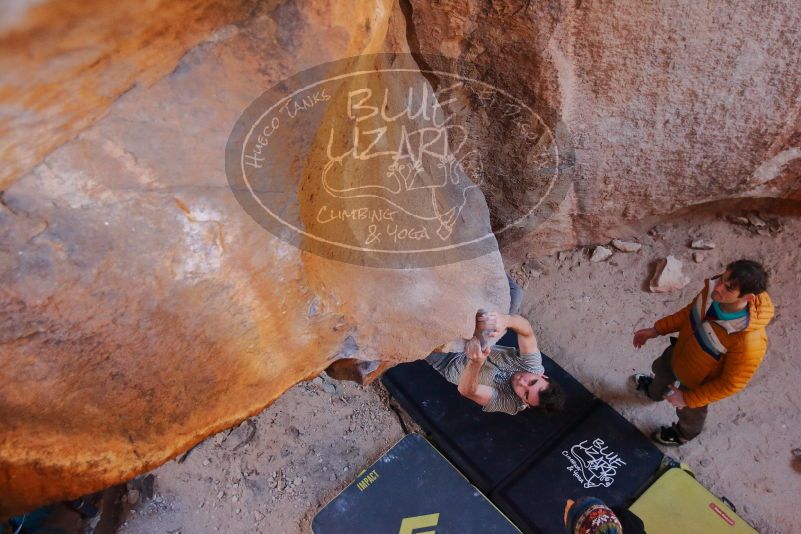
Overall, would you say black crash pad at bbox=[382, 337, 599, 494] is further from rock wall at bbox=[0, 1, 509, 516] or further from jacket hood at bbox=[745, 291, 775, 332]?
rock wall at bbox=[0, 1, 509, 516]

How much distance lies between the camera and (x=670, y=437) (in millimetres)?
2662

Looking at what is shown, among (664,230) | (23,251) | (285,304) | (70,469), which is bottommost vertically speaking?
(664,230)

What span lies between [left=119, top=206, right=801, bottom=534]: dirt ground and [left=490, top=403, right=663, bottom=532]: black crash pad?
0.16 meters

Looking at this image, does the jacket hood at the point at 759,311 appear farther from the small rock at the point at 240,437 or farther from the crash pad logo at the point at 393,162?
the small rock at the point at 240,437

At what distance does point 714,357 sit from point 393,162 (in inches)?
55.8

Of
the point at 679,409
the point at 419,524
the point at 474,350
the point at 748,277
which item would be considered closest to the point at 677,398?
the point at 679,409

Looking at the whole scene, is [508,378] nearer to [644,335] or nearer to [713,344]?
[644,335]

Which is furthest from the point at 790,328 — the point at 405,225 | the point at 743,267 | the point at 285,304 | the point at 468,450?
the point at 285,304

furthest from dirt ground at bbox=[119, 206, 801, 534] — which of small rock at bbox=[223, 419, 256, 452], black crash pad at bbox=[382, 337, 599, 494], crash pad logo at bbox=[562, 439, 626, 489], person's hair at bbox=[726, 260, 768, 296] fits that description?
person's hair at bbox=[726, 260, 768, 296]

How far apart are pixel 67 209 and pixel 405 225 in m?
1.09

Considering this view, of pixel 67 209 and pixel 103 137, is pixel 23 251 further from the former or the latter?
pixel 103 137

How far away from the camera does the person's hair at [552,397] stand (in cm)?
261

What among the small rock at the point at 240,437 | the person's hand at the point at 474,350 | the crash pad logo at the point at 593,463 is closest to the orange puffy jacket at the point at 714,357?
the crash pad logo at the point at 593,463

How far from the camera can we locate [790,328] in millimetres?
2949
